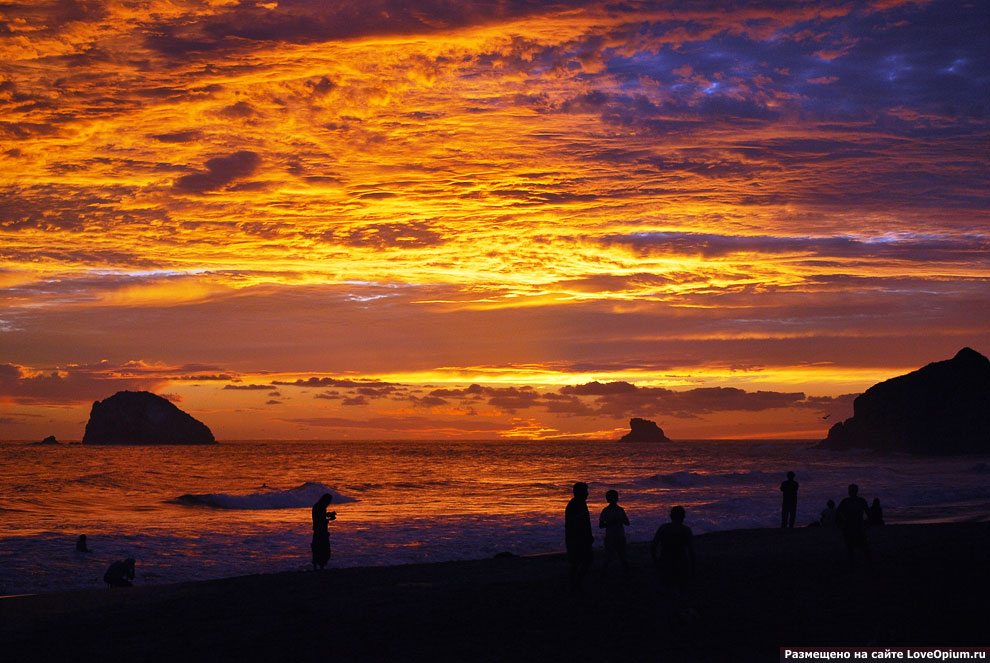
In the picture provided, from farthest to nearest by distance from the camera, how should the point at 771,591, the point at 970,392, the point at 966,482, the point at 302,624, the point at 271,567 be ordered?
the point at 970,392
the point at 966,482
the point at 271,567
the point at 771,591
the point at 302,624

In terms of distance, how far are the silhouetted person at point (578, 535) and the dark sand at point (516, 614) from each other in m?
0.47

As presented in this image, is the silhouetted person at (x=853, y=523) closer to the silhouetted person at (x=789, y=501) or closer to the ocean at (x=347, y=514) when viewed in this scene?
the silhouetted person at (x=789, y=501)

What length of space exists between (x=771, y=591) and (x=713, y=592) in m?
0.94

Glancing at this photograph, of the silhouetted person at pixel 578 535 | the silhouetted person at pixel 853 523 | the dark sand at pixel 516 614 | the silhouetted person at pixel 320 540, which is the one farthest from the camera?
the silhouetted person at pixel 320 540

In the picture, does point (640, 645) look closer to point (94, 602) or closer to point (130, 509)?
point (94, 602)

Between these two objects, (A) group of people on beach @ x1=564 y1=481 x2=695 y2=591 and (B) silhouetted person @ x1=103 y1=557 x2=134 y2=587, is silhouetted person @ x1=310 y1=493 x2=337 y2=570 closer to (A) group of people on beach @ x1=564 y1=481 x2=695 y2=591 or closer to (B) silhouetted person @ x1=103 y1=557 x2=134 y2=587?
(B) silhouetted person @ x1=103 y1=557 x2=134 y2=587

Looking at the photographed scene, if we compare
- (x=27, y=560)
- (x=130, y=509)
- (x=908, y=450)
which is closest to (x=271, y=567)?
(x=27, y=560)

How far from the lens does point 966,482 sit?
52.7m

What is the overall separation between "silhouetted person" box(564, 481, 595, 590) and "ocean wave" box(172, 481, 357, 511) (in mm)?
34289

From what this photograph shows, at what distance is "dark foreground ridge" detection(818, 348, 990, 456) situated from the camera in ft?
395

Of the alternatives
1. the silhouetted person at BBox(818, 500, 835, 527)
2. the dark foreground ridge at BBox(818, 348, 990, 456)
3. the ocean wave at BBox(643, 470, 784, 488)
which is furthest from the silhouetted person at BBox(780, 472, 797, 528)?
the dark foreground ridge at BBox(818, 348, 990, 456)

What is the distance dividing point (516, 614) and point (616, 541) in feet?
9.72

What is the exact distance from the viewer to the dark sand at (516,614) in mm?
9945

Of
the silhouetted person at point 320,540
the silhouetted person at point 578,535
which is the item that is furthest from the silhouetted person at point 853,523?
the silhouetted person at point 320,540
